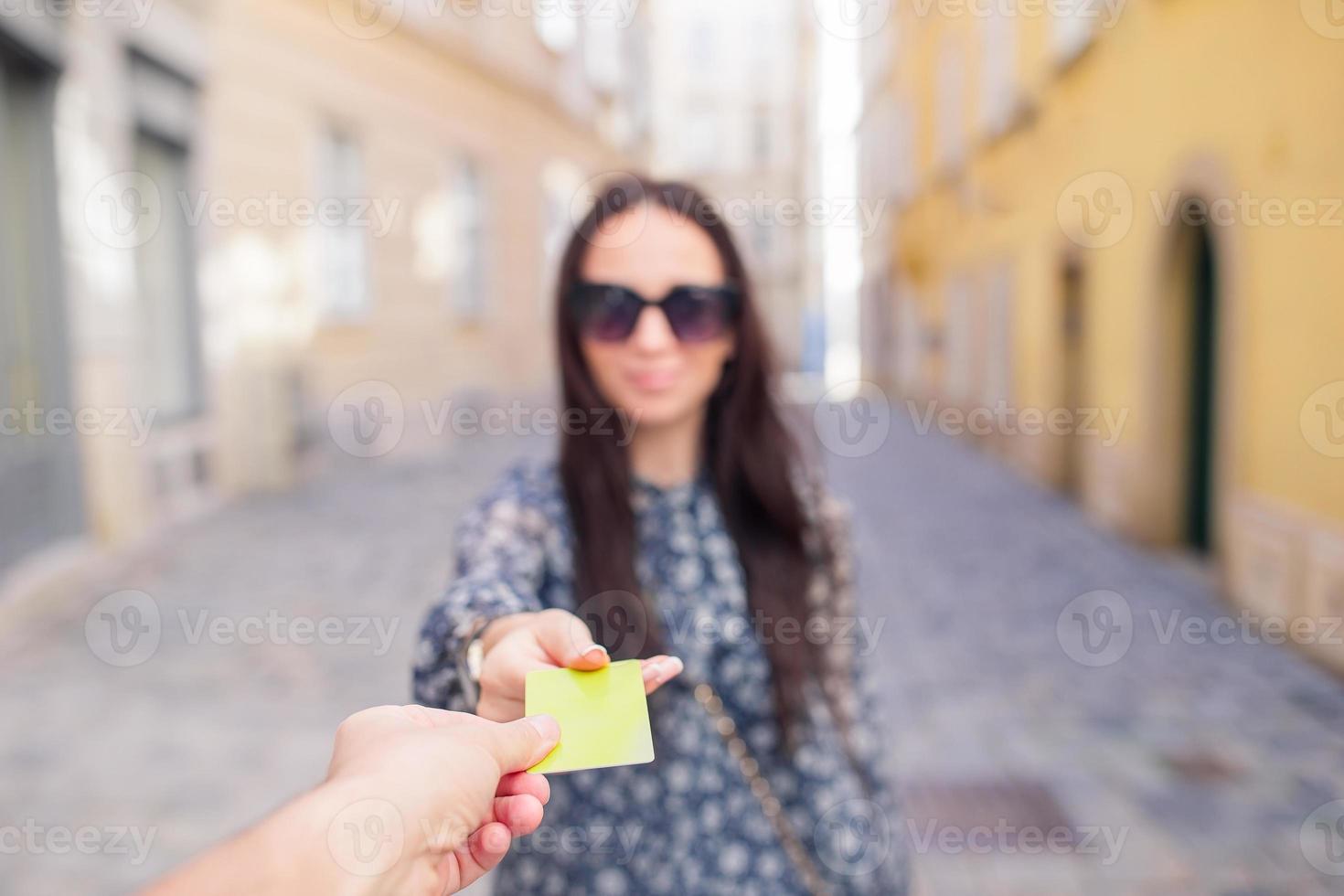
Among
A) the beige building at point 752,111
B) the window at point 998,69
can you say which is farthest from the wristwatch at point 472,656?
the beige building at point 752,111

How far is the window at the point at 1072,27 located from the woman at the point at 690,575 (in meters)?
8.61

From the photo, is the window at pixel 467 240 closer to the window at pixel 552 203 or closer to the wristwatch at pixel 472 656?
the window at pixel 552 203

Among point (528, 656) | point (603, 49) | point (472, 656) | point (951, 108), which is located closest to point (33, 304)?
point (472, 656)

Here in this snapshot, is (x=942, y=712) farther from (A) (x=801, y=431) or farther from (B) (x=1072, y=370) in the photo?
(B) (x=1072, y=370)

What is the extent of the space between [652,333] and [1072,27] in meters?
9.59

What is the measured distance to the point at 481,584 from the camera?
58.0 inches

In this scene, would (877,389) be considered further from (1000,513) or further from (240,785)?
(240,785)

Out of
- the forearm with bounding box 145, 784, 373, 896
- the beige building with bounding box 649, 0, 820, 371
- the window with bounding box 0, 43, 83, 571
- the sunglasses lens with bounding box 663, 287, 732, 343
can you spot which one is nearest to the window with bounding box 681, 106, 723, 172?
the beige building with bounding box 649, 0, 820, 371

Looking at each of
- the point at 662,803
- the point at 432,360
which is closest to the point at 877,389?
the point at 432,360

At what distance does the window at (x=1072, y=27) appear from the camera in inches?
370

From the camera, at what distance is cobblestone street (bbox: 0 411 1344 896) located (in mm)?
3600

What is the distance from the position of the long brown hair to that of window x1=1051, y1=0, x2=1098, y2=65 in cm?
852

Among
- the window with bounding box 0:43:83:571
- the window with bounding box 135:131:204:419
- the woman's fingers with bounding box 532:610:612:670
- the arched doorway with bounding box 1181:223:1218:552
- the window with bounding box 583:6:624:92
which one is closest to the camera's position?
the woman's fingers with bounding box 532:610:612:670

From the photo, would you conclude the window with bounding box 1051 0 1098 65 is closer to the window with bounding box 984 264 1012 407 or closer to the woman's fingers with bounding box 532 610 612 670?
the window with bounding box 984 264 1012 407
